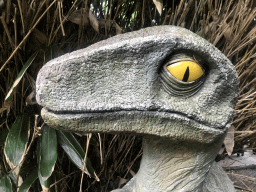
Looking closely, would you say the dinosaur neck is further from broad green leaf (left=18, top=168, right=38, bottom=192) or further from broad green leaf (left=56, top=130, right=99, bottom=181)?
broad green leaf (left=18, top=168, right=38, bottom=192)

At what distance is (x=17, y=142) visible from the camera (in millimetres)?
789

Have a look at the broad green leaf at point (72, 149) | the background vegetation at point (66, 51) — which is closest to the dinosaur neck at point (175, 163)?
the background vegetation at point (66, 51)

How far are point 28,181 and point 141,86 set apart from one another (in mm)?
727

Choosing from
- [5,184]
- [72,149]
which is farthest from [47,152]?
[5,184]

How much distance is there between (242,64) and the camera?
3.52 ft

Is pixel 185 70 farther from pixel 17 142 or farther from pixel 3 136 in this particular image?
pixel 3 136

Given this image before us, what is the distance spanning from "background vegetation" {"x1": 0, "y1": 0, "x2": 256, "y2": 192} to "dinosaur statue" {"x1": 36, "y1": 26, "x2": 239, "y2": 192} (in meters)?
0.31

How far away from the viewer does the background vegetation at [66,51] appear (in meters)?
0.80

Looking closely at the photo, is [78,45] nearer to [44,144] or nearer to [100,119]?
[44,144]

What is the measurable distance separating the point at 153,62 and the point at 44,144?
0.61m

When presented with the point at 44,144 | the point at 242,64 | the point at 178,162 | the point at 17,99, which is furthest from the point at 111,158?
the point at 242,64

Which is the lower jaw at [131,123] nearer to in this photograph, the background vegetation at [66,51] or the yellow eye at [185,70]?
the yellow eye at [185,70]

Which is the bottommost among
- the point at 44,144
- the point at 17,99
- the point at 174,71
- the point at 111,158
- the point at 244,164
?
the point at 244,164

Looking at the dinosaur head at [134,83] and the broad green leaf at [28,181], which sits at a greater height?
the dinosaur head at [134,83]
